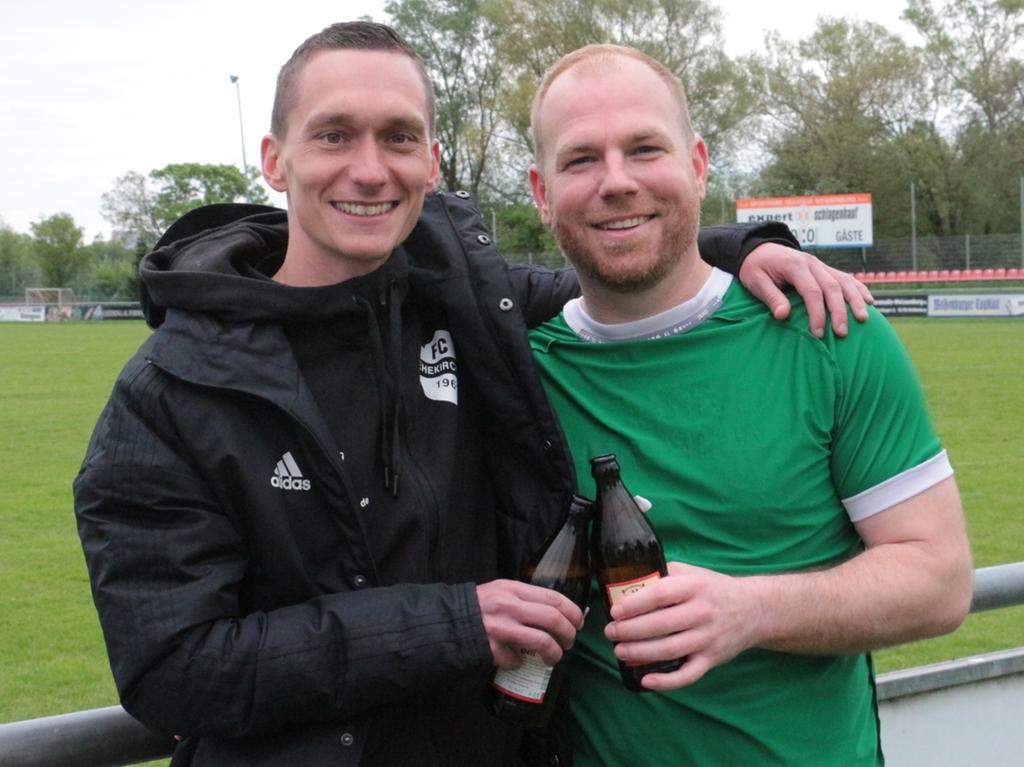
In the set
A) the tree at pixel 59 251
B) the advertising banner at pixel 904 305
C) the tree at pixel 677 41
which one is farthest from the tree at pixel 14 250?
the advertising banner at pixel 904 305

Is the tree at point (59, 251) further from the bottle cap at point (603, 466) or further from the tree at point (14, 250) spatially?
the bottle cap at point (603, 466)

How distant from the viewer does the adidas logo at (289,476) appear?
2.18 meters

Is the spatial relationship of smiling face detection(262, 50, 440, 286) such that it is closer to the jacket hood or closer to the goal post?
the jacket hood

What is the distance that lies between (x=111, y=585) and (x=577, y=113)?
142 cm

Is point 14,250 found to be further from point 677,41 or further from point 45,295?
point 677,41

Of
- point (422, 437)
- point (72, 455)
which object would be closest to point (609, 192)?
point (422, 437)

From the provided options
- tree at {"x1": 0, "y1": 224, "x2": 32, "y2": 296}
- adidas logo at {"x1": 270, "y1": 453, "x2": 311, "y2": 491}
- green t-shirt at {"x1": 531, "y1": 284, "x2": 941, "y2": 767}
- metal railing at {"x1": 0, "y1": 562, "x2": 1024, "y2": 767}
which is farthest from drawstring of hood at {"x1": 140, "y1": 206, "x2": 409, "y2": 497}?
tree at {"x1": 0, "y1": 224, "x2": 32, "y2": 296}

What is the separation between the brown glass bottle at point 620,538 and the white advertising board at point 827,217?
41073 mm

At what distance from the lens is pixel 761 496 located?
2.43 m

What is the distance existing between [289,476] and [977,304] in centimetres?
3425

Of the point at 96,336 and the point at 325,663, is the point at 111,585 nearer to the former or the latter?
the point at 325,663

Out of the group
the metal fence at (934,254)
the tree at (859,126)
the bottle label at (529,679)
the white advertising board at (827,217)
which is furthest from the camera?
the tree at (859,126)

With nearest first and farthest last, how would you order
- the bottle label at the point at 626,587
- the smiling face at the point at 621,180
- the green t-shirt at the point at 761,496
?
1. the bottle label at the point at 626,587
2. the green t-shirt at the point at 761,496
3. the smiling face at the point at 621,180

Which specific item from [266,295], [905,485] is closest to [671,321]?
[905,485]
